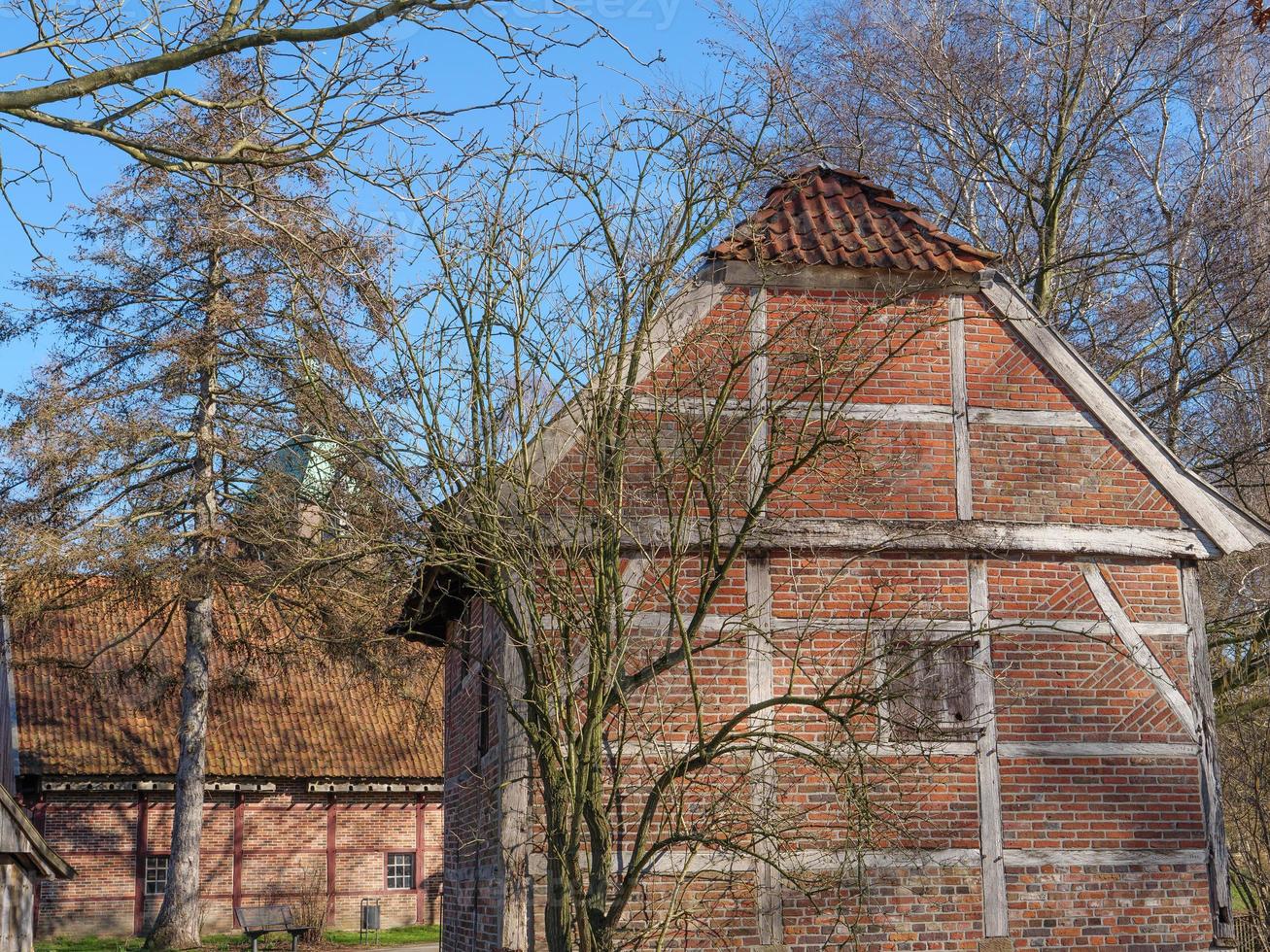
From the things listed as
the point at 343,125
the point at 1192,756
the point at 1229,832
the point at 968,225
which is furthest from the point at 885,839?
the point at 968,225

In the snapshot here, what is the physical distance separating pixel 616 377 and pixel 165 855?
22008 millimetres

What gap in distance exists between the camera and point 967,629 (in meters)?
9.88

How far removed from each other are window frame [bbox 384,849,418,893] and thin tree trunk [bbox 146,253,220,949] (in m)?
6.36

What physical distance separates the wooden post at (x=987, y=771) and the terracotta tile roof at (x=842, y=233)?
243cm

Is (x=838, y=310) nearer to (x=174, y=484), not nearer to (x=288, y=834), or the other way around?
(x=174, y=484)

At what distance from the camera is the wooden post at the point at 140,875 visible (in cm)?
2622

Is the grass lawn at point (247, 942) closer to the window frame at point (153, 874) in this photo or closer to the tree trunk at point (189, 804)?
the tree trunk at point (189, 804)

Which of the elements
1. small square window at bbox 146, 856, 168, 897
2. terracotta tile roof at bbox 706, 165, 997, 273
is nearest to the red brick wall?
small square window at bbox 146, 856, 168, 897

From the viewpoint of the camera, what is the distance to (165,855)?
87.2 feet

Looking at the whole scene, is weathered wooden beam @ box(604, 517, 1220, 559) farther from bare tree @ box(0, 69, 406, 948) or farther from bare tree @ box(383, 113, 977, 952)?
bare tree @ box(0, 69, 406, 948)

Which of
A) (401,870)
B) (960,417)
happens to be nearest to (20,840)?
(960,417)

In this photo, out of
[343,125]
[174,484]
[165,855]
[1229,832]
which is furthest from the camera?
[165,855]

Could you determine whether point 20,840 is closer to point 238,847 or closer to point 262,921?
point 262,921

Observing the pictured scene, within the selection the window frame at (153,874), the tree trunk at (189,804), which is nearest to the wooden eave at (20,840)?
the tree trunk at (189,804)
